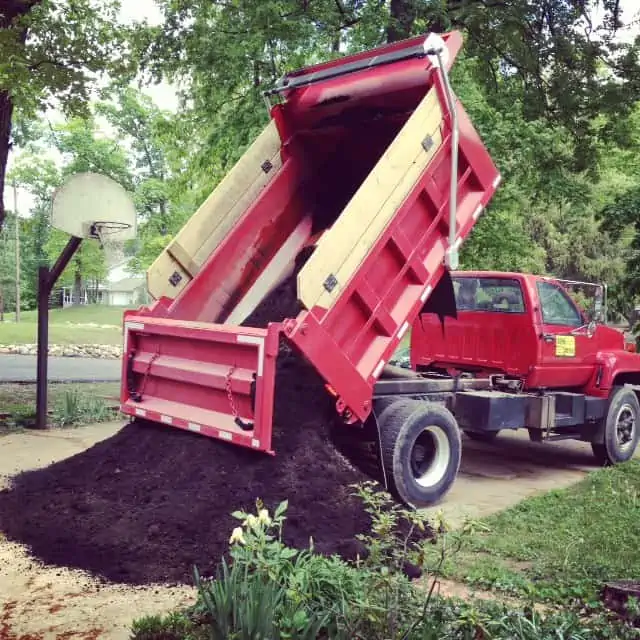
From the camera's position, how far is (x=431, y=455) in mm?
6367

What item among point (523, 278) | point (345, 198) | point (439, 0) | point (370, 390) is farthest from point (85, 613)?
point (439, 0)

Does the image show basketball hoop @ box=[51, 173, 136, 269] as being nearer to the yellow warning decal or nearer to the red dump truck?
the red dump truck

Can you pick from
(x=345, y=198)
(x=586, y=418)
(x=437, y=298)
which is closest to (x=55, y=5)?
(x=345, y=198)

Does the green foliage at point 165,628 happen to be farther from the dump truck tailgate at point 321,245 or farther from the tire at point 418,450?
the tire at point 418,450

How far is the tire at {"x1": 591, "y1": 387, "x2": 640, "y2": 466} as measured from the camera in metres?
8.24

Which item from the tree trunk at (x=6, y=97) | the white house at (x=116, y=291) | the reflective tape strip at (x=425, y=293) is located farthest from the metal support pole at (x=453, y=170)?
the white house at (x=116, y=291)

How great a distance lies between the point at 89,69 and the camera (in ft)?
37.5

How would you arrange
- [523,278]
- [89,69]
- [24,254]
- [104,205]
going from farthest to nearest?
1. [24,254]
2. [89,69]
3. [104,205]
4. [523,278]

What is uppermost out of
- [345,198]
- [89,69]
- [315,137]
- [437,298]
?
[89,69]

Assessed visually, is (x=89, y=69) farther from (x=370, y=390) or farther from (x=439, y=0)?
(x=370, y=390)

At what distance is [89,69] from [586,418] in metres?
8.81

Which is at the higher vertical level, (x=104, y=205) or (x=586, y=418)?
(x=104, y=205)

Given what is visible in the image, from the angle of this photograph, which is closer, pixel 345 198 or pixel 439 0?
pixel 345 198

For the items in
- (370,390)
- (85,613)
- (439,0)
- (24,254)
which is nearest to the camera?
(85,613)
